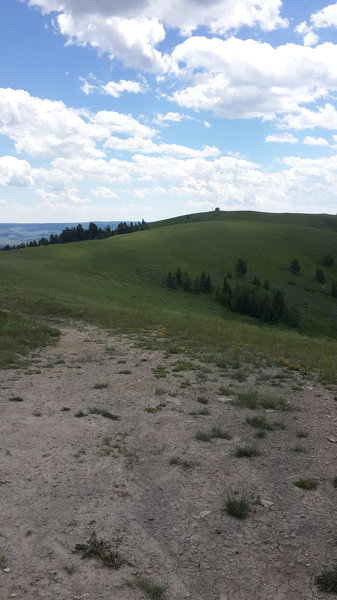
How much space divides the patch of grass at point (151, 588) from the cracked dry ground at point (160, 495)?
1.9 inches

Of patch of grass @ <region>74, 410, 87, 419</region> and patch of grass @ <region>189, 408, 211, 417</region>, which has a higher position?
patch of grass @ <region>74, 410, 87, 419</region>

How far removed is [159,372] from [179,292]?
5658cm

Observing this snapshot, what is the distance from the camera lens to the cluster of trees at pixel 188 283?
7716 centimetres

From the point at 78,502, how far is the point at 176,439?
3.53m

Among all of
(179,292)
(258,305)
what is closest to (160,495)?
(179,292)

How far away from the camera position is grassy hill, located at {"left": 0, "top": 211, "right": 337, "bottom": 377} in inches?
1163

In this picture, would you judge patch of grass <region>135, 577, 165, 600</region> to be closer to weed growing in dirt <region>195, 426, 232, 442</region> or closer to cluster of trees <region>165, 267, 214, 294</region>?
weed growing in dirt <region>195, 426, 232, 442</region>

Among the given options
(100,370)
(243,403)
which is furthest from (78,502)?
(100,370)

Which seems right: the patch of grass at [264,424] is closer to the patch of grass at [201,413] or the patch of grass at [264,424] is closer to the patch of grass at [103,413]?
the patch of grass at [201,413]

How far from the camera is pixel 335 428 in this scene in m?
11.5

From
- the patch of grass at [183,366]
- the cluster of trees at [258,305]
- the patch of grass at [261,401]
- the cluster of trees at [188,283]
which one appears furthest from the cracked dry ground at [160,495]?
the cluster of trees at [258,305]

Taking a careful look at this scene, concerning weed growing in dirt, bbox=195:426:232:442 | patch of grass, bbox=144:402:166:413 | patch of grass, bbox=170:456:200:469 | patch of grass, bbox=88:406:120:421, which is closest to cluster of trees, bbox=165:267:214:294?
patch of grass, bbox=144:402:166:413

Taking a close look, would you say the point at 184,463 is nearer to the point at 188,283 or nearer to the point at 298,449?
the point at 298,449

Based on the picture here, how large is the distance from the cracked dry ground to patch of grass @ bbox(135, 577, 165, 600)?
5cm
